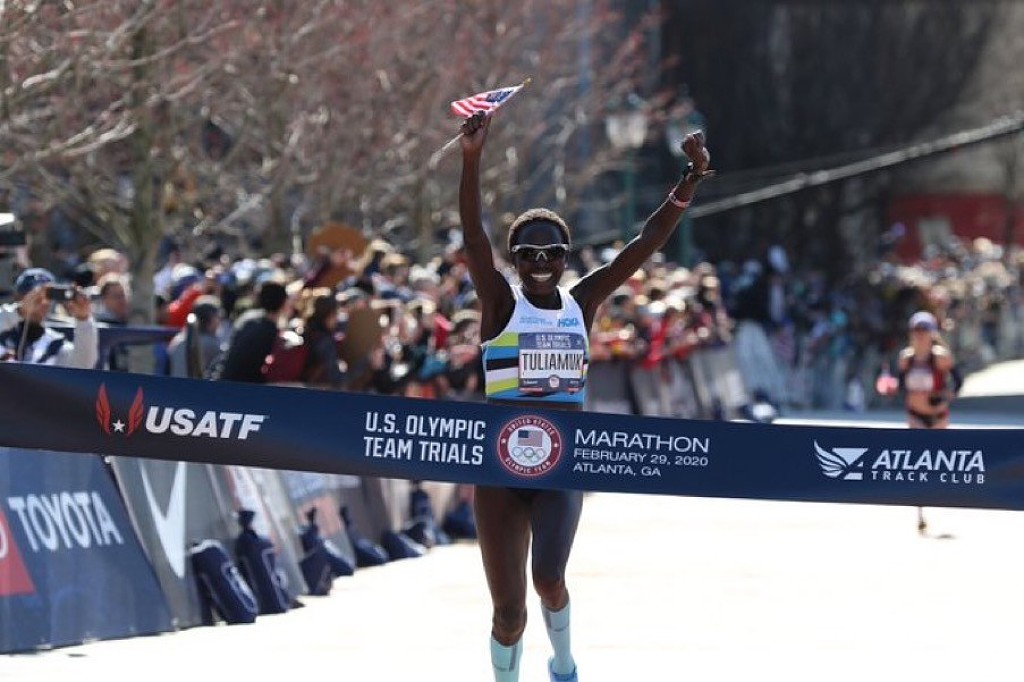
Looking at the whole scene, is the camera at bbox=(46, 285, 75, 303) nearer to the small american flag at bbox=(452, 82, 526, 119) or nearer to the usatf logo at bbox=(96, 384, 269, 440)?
the usatf logo at bbox=(96, 384, 269, 440)

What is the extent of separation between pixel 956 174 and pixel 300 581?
5221cm

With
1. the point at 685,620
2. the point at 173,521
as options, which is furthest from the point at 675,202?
the point at 173,521

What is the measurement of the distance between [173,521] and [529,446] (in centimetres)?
437

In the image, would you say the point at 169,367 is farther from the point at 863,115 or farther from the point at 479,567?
the point at 863,115

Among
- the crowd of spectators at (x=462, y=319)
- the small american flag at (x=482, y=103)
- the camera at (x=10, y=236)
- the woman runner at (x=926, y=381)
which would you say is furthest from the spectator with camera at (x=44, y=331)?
the woman runner at (x=926, y=381)

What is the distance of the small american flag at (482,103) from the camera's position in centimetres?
958

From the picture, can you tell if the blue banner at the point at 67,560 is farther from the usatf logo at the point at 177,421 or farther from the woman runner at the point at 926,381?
the woman runner at the point at 926,381

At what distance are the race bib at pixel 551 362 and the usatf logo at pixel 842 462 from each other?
102 cm

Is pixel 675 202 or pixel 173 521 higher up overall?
pixel 675 202

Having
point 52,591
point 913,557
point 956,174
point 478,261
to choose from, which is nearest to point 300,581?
point 52,591

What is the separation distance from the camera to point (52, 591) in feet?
41.0

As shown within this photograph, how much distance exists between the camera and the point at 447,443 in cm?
1016

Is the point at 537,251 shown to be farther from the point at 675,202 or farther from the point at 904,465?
the point at 904,465

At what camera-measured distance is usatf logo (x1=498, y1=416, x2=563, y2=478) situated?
9.95m
